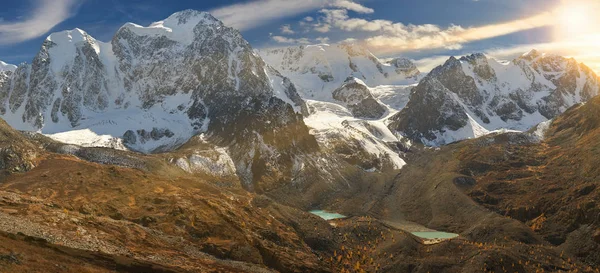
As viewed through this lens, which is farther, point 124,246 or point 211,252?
point 211,252

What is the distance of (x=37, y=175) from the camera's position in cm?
12375

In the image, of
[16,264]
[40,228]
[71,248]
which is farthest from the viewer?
[40,228]

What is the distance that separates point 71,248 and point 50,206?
22.8 m

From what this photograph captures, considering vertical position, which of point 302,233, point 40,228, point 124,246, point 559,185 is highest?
point 40,228

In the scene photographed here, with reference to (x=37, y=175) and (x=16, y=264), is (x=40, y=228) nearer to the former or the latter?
(x=16, y=264)

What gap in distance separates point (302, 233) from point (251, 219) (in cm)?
1735

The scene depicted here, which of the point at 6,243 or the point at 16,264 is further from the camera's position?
the point at 6,243

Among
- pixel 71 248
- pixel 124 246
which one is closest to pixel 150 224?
pixel 124 246

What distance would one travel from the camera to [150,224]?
85.3 meters

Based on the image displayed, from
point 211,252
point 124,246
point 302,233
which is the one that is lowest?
point 302,233

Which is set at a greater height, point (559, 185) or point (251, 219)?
point (251, 219)

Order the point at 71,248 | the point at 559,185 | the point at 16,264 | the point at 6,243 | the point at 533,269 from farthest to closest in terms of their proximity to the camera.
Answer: the point at 559,185, the point at 533,269, the point at 71,248, the point at 6,243, the point at 16,264

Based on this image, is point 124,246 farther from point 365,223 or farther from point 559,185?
point 559,185

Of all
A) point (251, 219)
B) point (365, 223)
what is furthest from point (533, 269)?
point (251, 219)
